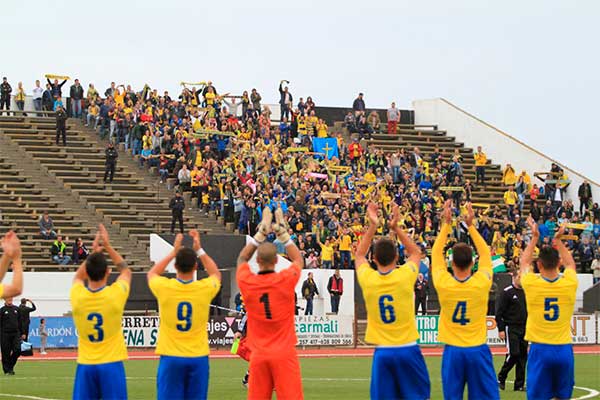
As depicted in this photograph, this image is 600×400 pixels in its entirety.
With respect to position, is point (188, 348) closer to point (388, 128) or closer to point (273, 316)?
point (273, 316)

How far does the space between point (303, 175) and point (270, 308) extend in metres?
36.6

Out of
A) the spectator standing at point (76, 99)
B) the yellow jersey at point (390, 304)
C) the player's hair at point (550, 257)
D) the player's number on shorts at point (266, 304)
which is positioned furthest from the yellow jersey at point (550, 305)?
the spectator standing at point (76, 99)

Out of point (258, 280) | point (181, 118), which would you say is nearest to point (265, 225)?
point (258, 280)

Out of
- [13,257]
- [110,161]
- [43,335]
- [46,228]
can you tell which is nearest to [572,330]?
[43,335]

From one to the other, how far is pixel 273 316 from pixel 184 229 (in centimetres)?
3318

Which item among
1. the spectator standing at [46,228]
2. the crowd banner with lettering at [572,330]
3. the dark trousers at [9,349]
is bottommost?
the crowd banner with lettering at [572,330]

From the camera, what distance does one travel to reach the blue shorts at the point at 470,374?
1388 cm

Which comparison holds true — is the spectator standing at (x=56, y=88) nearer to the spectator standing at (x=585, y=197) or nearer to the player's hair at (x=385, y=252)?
the spectator standing at (x=585, y=197)

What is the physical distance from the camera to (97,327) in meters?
12.9

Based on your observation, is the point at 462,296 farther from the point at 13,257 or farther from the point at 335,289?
the point at 335,289

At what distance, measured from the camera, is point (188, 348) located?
523 inches

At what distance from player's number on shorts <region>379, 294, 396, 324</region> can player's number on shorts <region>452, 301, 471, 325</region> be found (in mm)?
1077

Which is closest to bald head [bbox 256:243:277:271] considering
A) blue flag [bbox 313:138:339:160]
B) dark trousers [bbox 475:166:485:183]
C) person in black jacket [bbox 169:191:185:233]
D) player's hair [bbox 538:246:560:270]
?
player's hair [bbox 538:246:560:270]

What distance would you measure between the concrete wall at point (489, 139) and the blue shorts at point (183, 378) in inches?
1713
